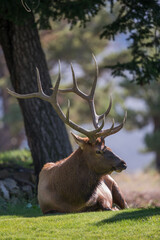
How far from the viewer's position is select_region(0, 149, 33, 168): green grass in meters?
9.94

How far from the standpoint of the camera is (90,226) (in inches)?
187

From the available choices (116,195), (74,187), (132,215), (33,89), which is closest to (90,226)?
(132,215)

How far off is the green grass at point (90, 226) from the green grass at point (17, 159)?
451 cm

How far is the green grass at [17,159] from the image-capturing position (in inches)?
391

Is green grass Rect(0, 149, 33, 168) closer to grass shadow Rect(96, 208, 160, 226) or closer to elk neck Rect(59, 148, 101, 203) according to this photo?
elk neck Rect(59, 148, 101, 203)

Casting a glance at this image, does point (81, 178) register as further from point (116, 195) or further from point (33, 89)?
point (33, 89)

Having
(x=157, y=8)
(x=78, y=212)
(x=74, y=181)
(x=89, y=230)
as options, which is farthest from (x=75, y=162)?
(x=157, y=8)

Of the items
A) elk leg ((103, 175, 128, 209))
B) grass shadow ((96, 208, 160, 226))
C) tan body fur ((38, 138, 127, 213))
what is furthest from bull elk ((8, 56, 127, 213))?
elk leg ((103, 175, 128, 209))

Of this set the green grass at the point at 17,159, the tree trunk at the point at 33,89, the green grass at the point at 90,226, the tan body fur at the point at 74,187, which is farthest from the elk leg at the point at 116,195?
the green grass at the point at 17,159

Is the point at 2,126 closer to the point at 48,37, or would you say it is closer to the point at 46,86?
the point at 48,37

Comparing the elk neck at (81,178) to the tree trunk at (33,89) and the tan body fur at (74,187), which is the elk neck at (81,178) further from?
the tree trunk at (33,89)

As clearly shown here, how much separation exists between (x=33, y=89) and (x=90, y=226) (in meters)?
4.39

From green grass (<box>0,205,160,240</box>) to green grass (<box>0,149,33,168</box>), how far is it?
451 cm

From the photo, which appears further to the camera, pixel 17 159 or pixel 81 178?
pixel 17 159
